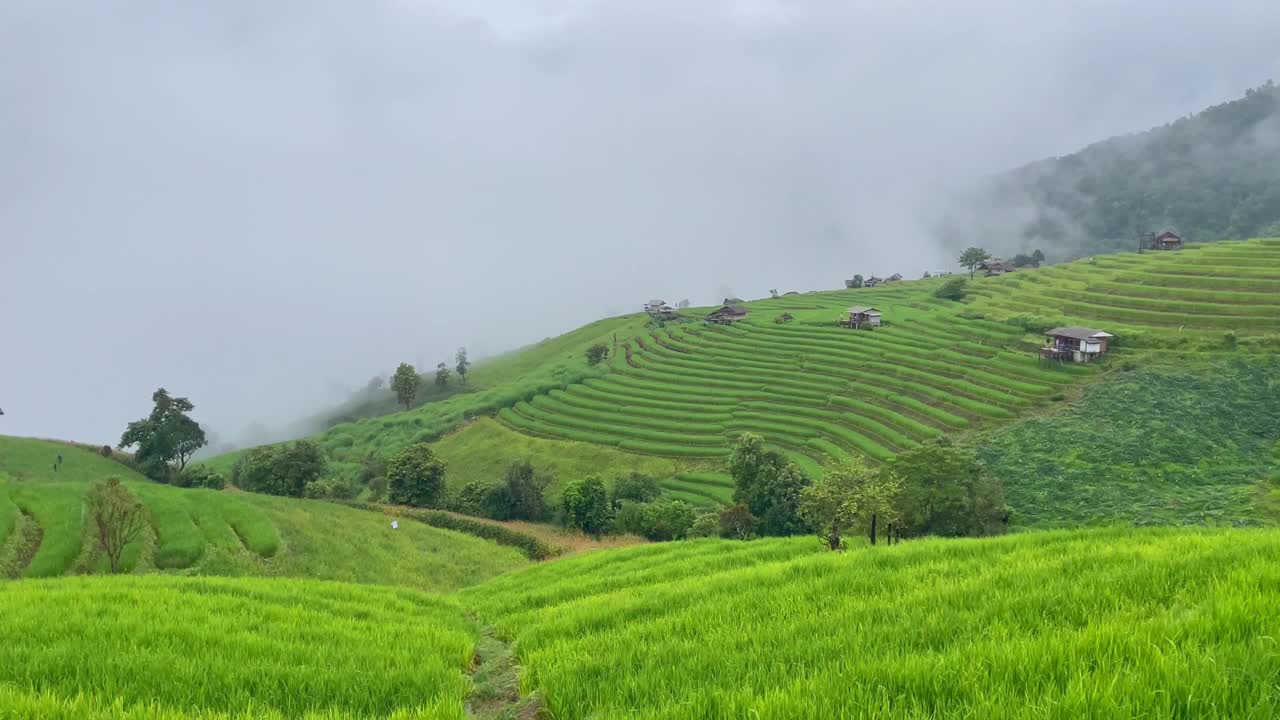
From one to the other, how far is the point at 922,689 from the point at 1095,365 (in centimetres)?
6112

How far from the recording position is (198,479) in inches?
2041

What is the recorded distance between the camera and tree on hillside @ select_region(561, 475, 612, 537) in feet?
140

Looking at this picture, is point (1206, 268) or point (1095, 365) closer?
point (1095, 365)

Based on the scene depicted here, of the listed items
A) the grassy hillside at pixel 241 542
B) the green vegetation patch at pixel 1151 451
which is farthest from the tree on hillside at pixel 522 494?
the green vegetation patch at pixel 1151 451

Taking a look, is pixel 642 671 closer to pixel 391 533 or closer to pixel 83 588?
pixel 83 588

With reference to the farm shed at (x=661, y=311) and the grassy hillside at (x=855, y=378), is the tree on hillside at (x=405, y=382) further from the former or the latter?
the farm shed at (x=661, y=311)

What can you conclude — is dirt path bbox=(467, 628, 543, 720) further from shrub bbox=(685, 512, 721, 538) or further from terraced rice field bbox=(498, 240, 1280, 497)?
terraced rice field bbox=(498, 240, 1280, 497)

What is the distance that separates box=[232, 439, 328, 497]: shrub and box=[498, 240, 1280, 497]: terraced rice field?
24.3 meters

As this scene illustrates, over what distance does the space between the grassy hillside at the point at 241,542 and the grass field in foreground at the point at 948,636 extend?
61.2ft

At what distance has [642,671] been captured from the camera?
573 centimetres

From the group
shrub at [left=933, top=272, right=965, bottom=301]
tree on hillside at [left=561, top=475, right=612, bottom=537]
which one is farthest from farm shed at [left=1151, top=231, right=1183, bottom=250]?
tree on hillside at [left=561, top=475, right=612, bottom=537]

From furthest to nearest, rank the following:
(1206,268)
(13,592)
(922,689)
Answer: (1206,268)
(13,592)
(922,689)

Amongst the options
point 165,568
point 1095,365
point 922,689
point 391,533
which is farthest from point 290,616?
point 1095,365

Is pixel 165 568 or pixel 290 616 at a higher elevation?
pixel 290 616
